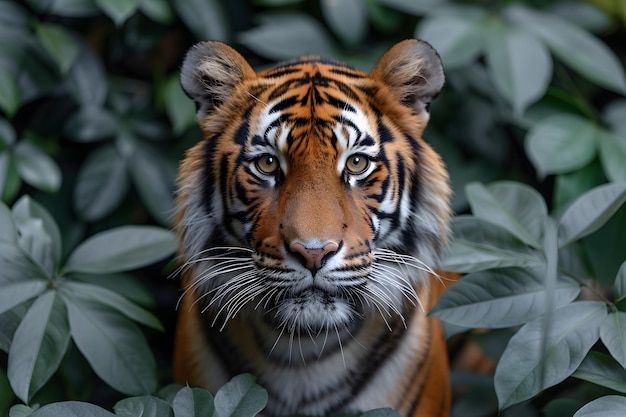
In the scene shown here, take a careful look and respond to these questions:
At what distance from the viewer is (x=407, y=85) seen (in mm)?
1382

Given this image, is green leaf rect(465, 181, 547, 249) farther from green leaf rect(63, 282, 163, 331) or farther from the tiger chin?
green leaf rect(63, 282, 163, 331)

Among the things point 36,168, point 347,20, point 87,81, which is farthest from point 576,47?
point 36,168

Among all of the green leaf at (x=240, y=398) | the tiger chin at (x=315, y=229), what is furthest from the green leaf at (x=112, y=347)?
Answer: the green leaf at (x=240, y=398)

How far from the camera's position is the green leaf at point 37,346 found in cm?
132

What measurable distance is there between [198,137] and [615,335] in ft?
3.99

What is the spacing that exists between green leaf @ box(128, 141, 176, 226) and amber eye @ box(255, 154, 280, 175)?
29.3 inches

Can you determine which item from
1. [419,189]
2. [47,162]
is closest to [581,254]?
[419,189]

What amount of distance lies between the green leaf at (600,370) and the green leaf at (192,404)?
0.61 m

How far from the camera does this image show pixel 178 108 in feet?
6.48

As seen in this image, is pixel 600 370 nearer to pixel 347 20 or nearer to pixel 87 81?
pixel 347 20

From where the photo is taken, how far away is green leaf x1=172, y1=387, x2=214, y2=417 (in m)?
1.25

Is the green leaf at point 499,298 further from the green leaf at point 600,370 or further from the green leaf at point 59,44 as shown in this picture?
the green leaf at point 59,44

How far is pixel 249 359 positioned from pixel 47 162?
2.70ft

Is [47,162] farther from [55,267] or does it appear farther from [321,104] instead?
[321,104]
